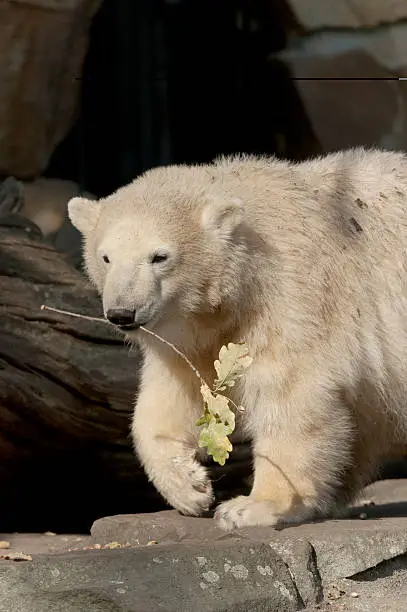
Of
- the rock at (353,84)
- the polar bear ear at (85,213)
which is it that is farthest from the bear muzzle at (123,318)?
the rock at (353,84)

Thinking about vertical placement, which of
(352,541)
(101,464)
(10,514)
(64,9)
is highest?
(64,9)

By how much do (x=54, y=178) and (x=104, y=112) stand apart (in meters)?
0.70

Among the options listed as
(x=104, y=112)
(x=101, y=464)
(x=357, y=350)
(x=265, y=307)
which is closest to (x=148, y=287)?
(x=265, y=307)

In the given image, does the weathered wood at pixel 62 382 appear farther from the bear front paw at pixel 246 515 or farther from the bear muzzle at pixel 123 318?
the bear muzzle at pixel 123 318

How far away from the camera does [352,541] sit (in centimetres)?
420

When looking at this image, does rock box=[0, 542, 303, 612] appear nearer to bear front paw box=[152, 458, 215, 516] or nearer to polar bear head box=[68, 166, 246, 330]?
bear front paw box=[152, 458, 215, 516]

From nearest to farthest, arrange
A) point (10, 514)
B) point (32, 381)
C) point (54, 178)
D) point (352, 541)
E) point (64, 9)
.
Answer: point (352, 541), point (32, 381), point (10, 514), point (64, 9), point (54, 178)

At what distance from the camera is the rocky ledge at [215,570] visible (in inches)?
136

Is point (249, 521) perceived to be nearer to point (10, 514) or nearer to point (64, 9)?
point (10, 514)

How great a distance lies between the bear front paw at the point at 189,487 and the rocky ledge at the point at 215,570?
0.07m

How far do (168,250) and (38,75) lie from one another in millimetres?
4161

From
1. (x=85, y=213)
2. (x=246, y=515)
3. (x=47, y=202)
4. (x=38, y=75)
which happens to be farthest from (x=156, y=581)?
(x=38, y=75)

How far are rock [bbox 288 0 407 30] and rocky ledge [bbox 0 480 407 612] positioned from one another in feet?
14.5

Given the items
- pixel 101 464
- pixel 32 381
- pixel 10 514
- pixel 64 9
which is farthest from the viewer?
pixel 64 9
